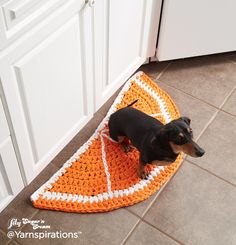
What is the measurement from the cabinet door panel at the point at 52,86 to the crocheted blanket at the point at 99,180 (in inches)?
5.9

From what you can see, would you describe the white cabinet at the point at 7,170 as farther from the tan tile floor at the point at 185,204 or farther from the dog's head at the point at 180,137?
the dog's head at the point at 180,137

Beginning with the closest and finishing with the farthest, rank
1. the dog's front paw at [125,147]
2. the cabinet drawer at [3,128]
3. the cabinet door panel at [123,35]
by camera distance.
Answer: the cabinet drawer at [3,128] < the cabinet door panel at [123,35] < the dog's front paw at [125,147]

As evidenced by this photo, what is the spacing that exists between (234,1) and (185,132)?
0.70 m

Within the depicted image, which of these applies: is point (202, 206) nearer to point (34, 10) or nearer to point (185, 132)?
point (185, 132)

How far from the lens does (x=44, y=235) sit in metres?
1.50

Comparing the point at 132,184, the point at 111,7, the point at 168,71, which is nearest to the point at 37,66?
the point at 111,7

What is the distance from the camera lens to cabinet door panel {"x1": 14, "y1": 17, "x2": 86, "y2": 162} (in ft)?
3.92

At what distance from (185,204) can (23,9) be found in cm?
94

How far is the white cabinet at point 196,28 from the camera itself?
169 cm

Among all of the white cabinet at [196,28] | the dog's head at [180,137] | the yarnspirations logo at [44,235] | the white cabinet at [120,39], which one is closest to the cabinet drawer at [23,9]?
the white cabinet at [120,39]

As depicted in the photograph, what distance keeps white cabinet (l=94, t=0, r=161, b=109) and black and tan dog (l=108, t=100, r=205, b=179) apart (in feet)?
0.54

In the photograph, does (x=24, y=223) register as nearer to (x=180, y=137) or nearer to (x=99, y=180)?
(x=99, y=180)

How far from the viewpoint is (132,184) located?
161cm

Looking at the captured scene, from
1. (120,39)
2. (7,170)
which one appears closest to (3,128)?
(7,170)
